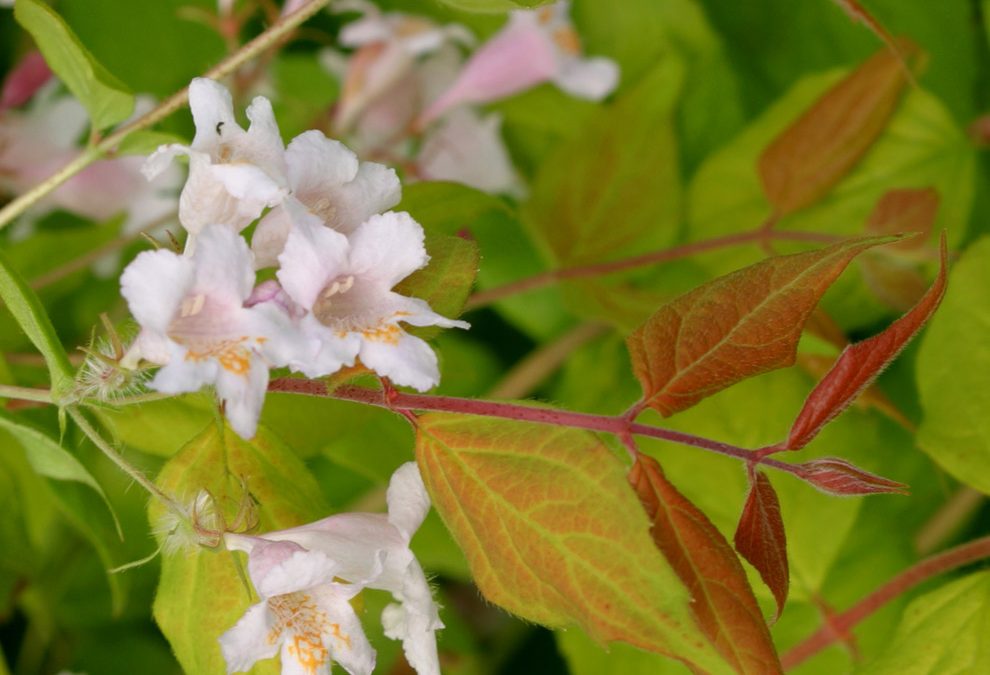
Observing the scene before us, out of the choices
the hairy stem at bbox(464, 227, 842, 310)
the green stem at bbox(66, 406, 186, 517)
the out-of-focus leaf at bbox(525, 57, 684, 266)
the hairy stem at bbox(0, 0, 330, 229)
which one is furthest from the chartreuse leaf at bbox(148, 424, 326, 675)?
the out-of-focus leaf at bbox(525, 57, 684, 266)

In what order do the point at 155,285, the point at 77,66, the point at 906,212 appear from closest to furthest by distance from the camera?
the point at 155,285
the point at 77,66
the point at 906,212

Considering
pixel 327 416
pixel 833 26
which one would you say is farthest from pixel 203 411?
pixel 833 26

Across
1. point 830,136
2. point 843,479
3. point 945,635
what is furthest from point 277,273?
point 830,136

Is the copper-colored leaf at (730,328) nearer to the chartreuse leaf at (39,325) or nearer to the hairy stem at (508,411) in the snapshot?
the hairy stem at (508,411)

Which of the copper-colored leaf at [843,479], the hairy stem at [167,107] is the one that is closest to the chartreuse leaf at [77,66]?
the hairy stem at [167,107]

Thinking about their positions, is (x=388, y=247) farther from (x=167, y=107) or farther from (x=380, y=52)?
(x=380, y=52)

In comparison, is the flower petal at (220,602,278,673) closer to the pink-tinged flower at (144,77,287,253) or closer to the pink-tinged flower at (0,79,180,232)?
the pink-tinged flower at (144,77,287,253)
